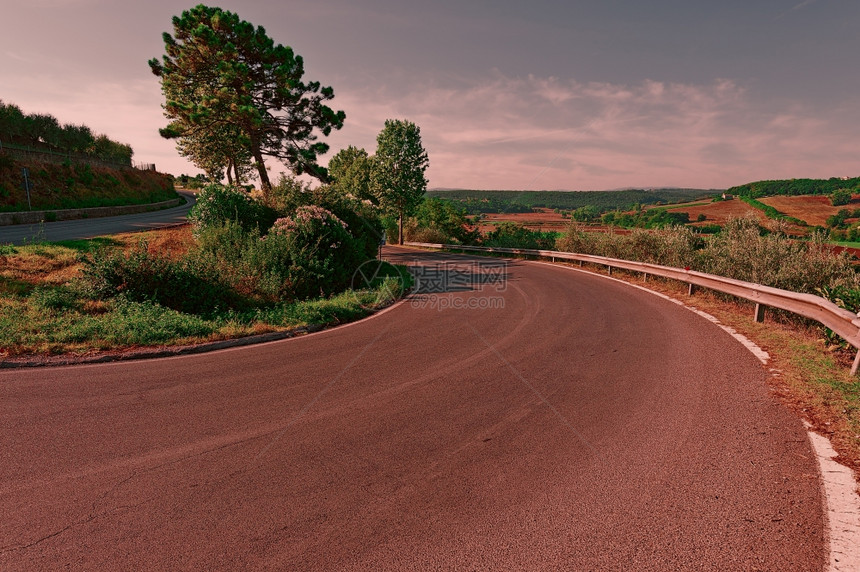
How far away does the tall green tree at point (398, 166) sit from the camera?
39.7 m

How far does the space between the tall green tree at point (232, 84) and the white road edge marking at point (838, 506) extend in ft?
75.5

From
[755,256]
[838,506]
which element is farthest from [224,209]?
[755,256]

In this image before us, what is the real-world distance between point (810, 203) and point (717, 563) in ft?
275

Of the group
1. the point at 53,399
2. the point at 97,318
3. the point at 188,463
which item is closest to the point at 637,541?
the point at 188,463

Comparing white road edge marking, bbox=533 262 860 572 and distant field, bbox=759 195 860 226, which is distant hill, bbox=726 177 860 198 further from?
white road edge marking, bbox=533 262 860 572

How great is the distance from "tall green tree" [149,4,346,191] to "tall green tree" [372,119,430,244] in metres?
12.9

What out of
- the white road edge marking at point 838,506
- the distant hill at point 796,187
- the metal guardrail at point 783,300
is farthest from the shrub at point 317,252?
the distant hill at point 796,187

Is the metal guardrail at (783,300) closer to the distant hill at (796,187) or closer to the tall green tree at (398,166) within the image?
the tall green tree at (398,166)

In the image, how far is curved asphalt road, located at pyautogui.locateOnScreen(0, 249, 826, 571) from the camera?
261cm

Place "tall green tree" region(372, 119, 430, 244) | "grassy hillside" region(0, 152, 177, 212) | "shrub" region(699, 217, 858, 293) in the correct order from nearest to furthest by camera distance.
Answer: "shrub" region(699, 217, 858, 293) → "grassy hillside" region(0, 152, 177, 212) → "tall green tree" region(372, 119, 430, 244)

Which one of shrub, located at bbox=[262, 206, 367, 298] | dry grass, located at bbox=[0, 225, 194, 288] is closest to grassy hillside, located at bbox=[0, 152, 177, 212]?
dry grass, located at bbox=[0, 225, 194, 288]

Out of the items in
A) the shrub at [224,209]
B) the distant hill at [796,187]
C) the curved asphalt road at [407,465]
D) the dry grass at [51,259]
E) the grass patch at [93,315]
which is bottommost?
the curved asphalt road at [407,465]

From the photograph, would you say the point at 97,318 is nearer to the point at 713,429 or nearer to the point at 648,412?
the point at 648,412

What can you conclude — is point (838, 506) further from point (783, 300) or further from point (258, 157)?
point (258, 157)
